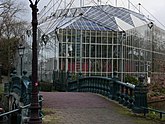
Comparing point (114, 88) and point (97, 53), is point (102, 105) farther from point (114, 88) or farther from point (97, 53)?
point (97, 53)

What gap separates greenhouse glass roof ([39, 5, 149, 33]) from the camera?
41.6m

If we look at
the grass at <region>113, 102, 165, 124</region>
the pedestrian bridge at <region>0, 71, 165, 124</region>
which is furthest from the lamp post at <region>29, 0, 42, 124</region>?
the grass at <region>113, 102, 165, 124</region>

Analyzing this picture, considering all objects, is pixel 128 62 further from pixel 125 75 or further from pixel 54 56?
pixel 54 56

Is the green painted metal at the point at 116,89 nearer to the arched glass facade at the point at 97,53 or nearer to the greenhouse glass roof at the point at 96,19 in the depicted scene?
the arched glass facade at the point at 97,53

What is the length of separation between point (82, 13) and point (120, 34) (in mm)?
6336

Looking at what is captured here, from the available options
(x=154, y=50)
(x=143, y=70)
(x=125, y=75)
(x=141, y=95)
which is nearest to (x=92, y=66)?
(x=125, y=75)

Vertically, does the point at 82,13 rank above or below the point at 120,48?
above

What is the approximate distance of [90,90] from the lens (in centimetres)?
2352

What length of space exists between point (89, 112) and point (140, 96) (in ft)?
6.98

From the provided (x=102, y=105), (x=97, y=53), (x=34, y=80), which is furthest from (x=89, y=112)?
(x=97, y=53)

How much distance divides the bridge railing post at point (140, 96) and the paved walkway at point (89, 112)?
57 centimetres

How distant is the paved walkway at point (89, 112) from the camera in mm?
12203

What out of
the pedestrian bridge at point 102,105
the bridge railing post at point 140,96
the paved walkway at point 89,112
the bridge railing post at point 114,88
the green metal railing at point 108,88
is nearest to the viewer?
the paved walkway at point 89,112

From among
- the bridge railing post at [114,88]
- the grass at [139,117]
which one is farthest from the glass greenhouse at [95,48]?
the grass at [139,117]
